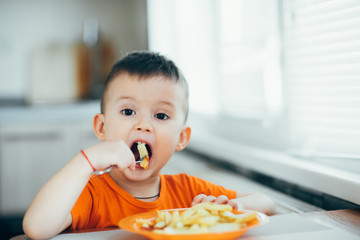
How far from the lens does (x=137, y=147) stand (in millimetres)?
916

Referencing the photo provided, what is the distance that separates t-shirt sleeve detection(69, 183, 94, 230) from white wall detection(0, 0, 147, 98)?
2419mm

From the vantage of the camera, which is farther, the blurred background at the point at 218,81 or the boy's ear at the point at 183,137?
the blurred background at the point at 218,81

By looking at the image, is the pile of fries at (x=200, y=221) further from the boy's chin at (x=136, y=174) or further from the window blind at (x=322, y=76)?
the window blind at (x=322, y=76)

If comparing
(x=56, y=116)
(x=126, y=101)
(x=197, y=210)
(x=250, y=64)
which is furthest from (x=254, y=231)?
(x=56, y=116)

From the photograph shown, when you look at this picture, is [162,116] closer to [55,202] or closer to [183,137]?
[183,137]

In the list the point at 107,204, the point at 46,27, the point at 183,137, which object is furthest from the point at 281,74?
the point at 46,27

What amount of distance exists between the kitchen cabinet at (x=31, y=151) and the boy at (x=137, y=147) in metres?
1.70

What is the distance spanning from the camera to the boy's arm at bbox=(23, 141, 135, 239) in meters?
0.74

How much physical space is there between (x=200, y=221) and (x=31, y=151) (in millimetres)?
2176

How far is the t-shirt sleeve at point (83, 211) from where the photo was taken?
2.75 feet

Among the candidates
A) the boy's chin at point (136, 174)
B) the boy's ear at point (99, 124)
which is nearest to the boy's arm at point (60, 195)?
the boy's chin at point (136, 174)

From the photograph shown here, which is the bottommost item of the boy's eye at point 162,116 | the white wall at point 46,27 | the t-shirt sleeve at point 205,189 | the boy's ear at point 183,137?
the t-shirt sleeve at point 205,189

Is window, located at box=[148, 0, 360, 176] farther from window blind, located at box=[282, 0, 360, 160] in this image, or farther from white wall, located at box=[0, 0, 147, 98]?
white wall, located at box=[0, 0, 147, 98]

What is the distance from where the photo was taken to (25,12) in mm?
3254
